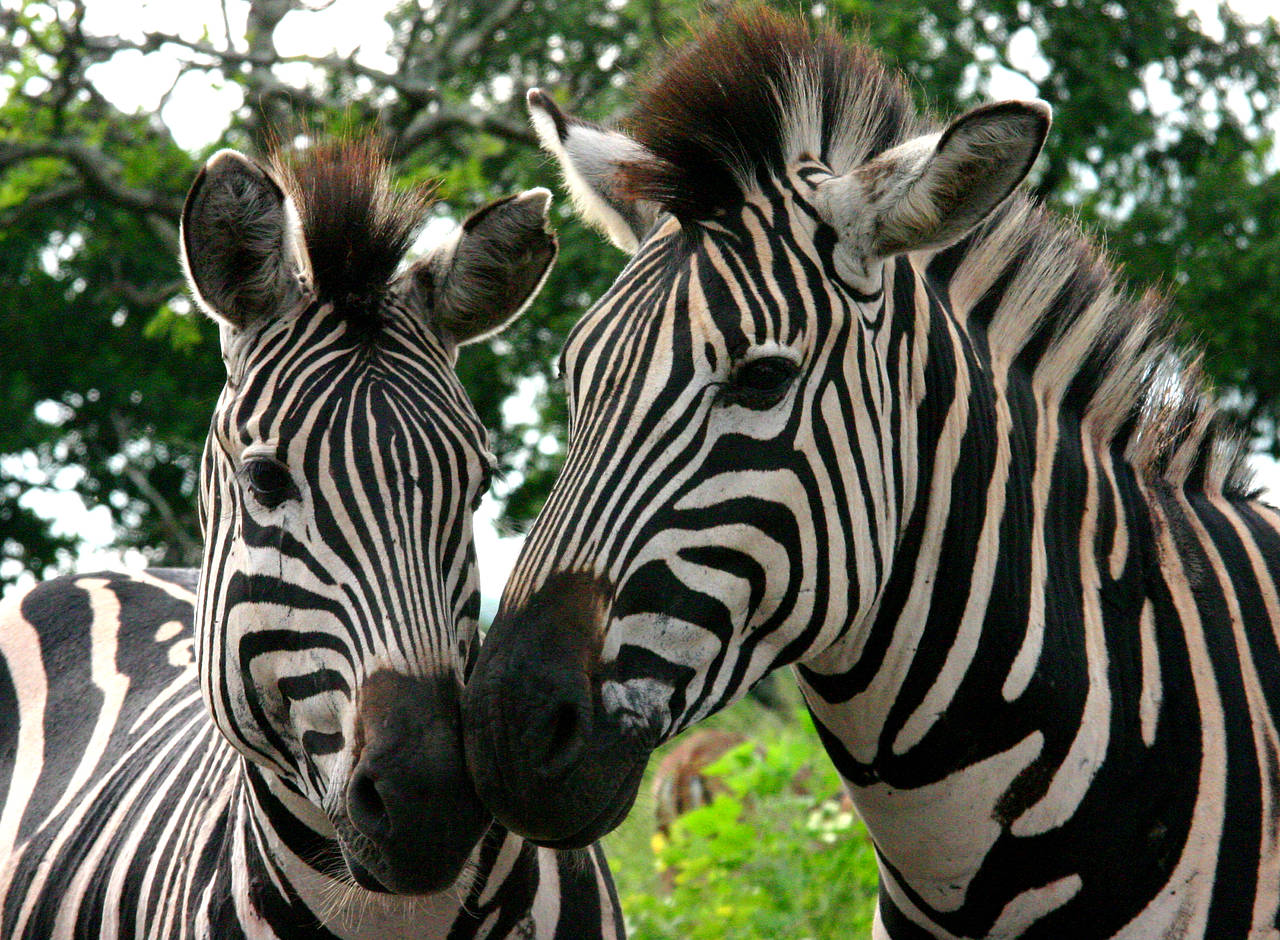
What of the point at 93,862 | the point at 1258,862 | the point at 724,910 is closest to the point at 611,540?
the point at 1258,862

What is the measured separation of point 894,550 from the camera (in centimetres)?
285

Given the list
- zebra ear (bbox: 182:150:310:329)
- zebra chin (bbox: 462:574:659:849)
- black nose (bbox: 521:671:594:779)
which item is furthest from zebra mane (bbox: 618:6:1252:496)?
black nose (bbox: 521:671:594:779)

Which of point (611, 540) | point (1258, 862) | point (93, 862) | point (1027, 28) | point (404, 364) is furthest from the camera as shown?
point (1027, 28)

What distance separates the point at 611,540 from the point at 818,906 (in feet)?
16.2

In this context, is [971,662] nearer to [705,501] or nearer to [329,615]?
[705,501]

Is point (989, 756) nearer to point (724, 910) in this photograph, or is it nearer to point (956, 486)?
point (956, 486)

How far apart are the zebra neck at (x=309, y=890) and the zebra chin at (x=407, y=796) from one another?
0.32m

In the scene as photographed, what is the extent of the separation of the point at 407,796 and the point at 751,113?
179 cm

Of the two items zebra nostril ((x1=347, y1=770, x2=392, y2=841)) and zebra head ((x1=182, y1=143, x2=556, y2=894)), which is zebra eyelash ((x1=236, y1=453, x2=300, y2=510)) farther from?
zebra nostril ((x1=347, y1=770, x2=392, y2=841))

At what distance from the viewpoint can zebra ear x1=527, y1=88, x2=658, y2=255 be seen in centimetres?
335

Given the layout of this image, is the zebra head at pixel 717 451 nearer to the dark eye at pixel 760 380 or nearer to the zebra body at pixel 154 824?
the dark eye at pixel 760 380

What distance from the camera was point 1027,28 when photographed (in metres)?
17.6

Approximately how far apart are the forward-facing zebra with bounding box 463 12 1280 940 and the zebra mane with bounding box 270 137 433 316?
0.71m

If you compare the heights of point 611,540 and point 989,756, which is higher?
point 611,540
